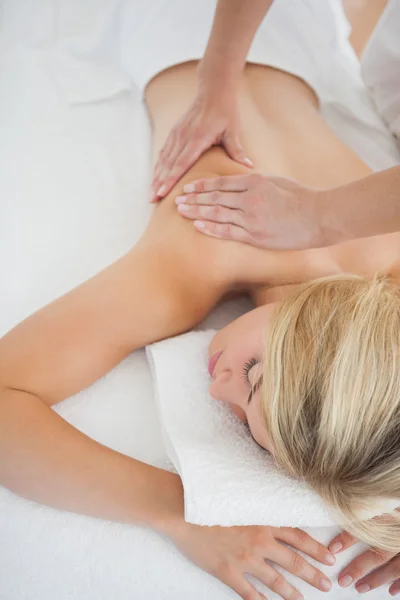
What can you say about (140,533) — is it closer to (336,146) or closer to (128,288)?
(128,288)

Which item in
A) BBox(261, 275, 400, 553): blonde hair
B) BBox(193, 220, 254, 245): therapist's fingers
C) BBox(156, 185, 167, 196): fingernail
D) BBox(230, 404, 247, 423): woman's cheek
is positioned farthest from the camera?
BBox(156, 185, 167, 196): fingernail

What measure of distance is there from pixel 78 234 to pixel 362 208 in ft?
1.99

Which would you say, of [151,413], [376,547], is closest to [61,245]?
[151,413]

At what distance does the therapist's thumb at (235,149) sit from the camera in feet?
4.26

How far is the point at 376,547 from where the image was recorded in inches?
39.1

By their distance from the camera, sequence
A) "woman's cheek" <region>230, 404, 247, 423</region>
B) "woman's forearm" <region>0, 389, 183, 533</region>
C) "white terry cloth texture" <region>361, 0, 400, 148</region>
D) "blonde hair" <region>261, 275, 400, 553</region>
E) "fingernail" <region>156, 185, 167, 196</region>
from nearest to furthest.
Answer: "blonde hair" <region>261, 275, 400, 553</region>
"woman's forearm" <region>0, 389, 183, 533</region>
"woman's cheek" <region>230, 404, 247, 423</region>
"fingernail" <region>156, 185, 167, 196</region>
"white terry cloth texture" <region>361, 0, 400, 148</region>

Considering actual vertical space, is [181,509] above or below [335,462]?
below

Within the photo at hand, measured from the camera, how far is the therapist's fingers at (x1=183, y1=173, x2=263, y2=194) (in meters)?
1.17

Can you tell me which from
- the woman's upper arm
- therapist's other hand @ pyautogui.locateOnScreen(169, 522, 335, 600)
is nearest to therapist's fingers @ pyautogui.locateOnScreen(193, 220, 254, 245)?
the woman's upper arm

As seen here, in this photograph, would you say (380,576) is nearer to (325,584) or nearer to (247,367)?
(325,584)

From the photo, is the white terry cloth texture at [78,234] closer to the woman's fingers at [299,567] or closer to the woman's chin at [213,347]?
the woman's fingers at [299,567]

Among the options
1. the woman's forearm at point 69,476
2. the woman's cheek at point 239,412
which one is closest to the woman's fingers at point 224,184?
the woman's cheek at point 239,412

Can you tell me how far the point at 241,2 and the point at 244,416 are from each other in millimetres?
861

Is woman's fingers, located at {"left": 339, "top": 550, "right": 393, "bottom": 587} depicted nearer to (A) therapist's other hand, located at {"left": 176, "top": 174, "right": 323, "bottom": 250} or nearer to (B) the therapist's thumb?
(A) therapist's other hand, located at {"left": 176, "top": 174, "right": 323, "bottom": 250}
